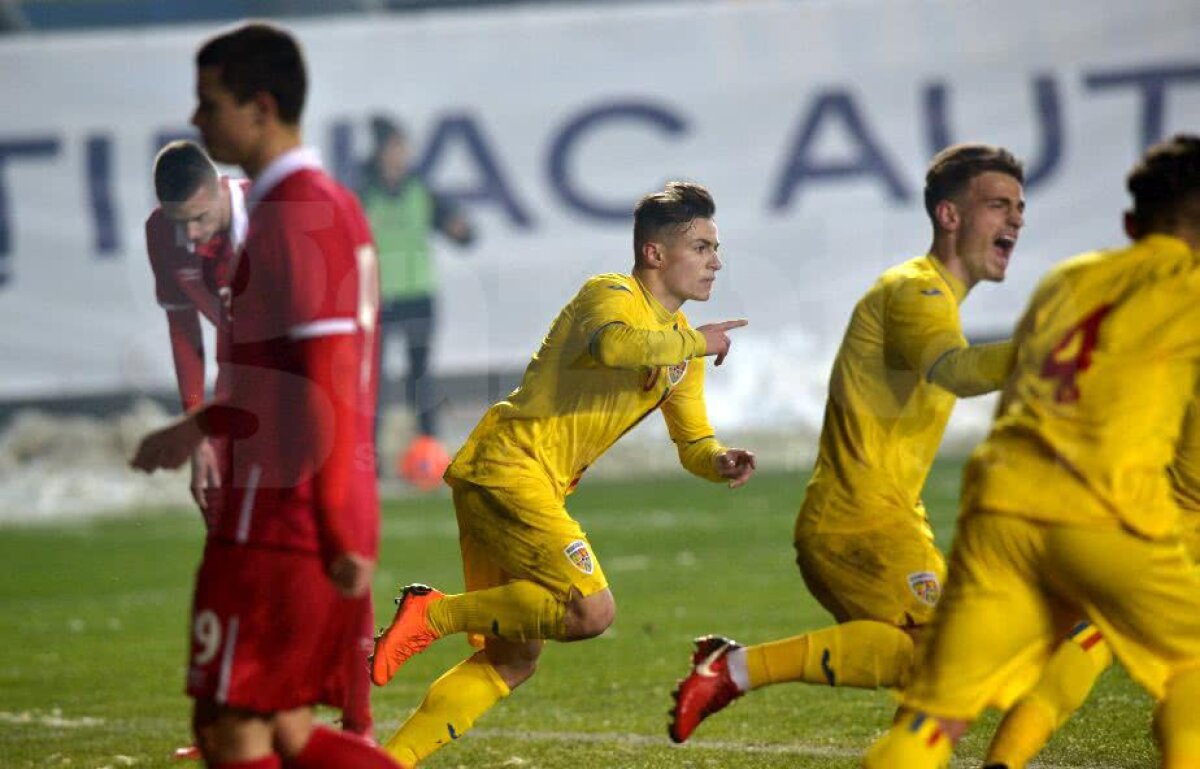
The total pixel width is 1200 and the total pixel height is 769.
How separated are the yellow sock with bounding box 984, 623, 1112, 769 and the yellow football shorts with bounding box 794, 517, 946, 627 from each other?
36 cm

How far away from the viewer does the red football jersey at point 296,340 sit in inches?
159

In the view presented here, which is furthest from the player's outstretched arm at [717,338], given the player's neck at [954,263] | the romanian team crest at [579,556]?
the romanian team crest at [579,556]

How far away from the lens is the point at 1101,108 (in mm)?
16406

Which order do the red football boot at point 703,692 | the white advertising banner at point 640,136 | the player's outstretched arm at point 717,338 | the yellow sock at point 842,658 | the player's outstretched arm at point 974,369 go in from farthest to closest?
the white advertising banner at point 640,136
the player's outstretched arm at point 717,338
the red football boot at point 703,692
the yellow sock at point 842,658
the player's outstretched arm at point 974,369

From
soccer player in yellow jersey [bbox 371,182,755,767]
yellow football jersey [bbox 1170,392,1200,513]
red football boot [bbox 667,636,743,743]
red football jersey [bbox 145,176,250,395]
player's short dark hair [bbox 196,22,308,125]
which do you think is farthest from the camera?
red football jersey [bbox 145,176,250,395]

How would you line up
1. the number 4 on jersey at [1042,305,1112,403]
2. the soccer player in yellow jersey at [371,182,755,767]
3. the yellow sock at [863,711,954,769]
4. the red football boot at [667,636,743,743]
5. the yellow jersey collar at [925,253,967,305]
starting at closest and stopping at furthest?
the number 4 on jersey at [1042,305,1112,403] < the yellow sock at [863,711,954,769] < the red football boot at [667,636,743,743] < the yellow jersey collar at [925,253,967,305] < the soccer player in yellow jersey at [371,182,755,767]

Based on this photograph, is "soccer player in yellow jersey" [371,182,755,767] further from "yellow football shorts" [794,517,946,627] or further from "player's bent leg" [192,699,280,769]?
"player's bent leg" [192,699,280,769]

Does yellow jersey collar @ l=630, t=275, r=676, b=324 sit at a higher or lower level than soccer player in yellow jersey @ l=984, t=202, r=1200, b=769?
higher

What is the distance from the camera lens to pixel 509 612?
5777mm

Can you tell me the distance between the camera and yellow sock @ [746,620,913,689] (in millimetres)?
5199

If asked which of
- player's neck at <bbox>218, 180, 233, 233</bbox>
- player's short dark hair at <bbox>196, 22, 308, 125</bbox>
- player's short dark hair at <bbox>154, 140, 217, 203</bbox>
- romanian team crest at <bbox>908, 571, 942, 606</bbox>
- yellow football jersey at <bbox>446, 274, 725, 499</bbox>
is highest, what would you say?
player's short dark hair at <bbox>196, 22, 308, 125</bbox>

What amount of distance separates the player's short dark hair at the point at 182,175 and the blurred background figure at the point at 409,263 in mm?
9639

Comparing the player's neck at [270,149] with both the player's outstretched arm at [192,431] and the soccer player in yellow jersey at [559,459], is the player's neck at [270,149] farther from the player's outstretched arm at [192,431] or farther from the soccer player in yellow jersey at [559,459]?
the soccer player in yellow jersey at [559,459]

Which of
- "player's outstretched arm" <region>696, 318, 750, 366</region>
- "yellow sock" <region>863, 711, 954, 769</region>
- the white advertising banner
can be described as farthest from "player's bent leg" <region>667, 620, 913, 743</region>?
the white advertising banner
